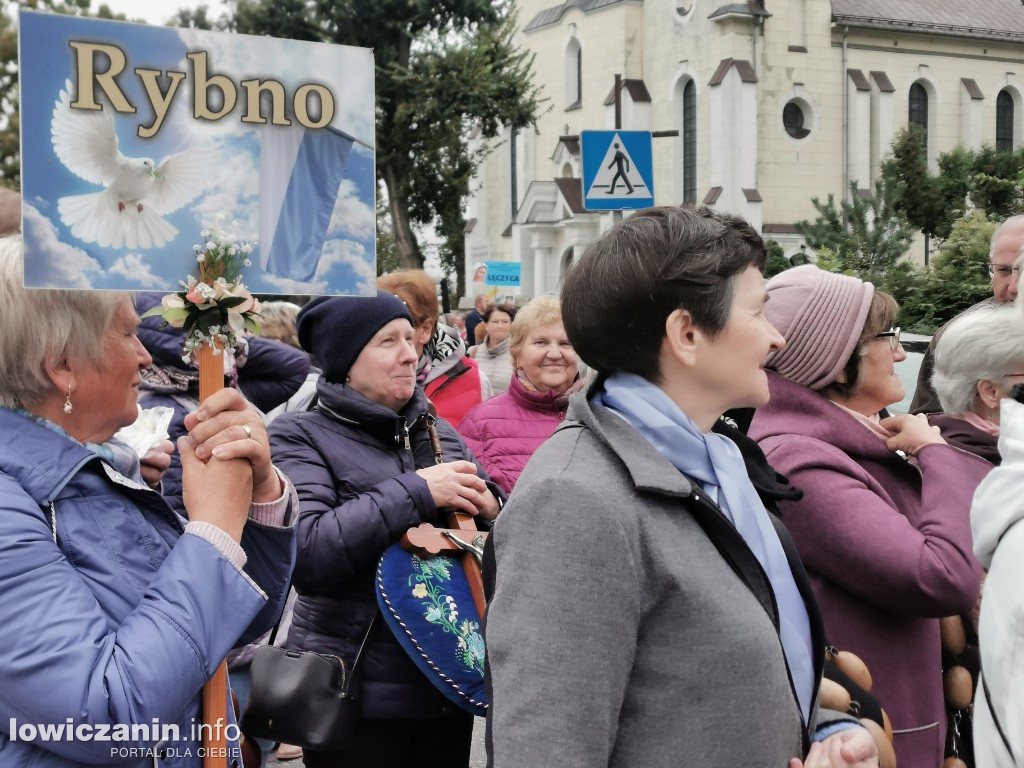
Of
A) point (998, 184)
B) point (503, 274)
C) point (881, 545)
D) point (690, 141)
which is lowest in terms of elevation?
point (881, 545)

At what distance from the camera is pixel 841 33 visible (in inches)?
1673

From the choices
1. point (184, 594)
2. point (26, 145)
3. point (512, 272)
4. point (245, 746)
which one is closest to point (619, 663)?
point (184, 594)

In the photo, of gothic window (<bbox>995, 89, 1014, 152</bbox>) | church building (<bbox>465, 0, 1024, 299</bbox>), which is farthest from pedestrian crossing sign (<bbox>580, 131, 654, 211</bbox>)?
gothic window (<bbox>995, 89, 1014, 152</bbox>)

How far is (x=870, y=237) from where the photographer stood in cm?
3009

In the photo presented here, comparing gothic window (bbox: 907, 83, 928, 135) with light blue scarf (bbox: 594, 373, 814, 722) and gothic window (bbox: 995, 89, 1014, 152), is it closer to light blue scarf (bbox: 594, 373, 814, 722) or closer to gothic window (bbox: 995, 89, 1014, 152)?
gothic window (bbox: 995, 89, 1014, 152)

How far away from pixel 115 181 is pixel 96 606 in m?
0.80

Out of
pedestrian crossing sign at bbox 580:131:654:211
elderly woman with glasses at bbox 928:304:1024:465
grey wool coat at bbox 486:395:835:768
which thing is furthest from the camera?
pedestrian crossing sign at bbox 580:131:654:211

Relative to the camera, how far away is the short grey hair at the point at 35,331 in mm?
2127

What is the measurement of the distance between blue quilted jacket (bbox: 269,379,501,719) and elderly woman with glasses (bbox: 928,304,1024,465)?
4.75 feet

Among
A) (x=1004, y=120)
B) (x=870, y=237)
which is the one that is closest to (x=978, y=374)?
(x=870, y=237)

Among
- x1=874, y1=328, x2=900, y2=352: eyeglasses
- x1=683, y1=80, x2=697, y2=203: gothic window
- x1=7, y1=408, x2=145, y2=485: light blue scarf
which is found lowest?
x1=7, y1=408, x2=145, y2=485: light blue scarf

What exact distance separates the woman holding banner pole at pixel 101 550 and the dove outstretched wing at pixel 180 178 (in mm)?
203

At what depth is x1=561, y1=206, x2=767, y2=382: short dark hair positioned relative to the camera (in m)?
2.15

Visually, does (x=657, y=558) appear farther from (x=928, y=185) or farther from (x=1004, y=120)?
(x=1004, y=120)
